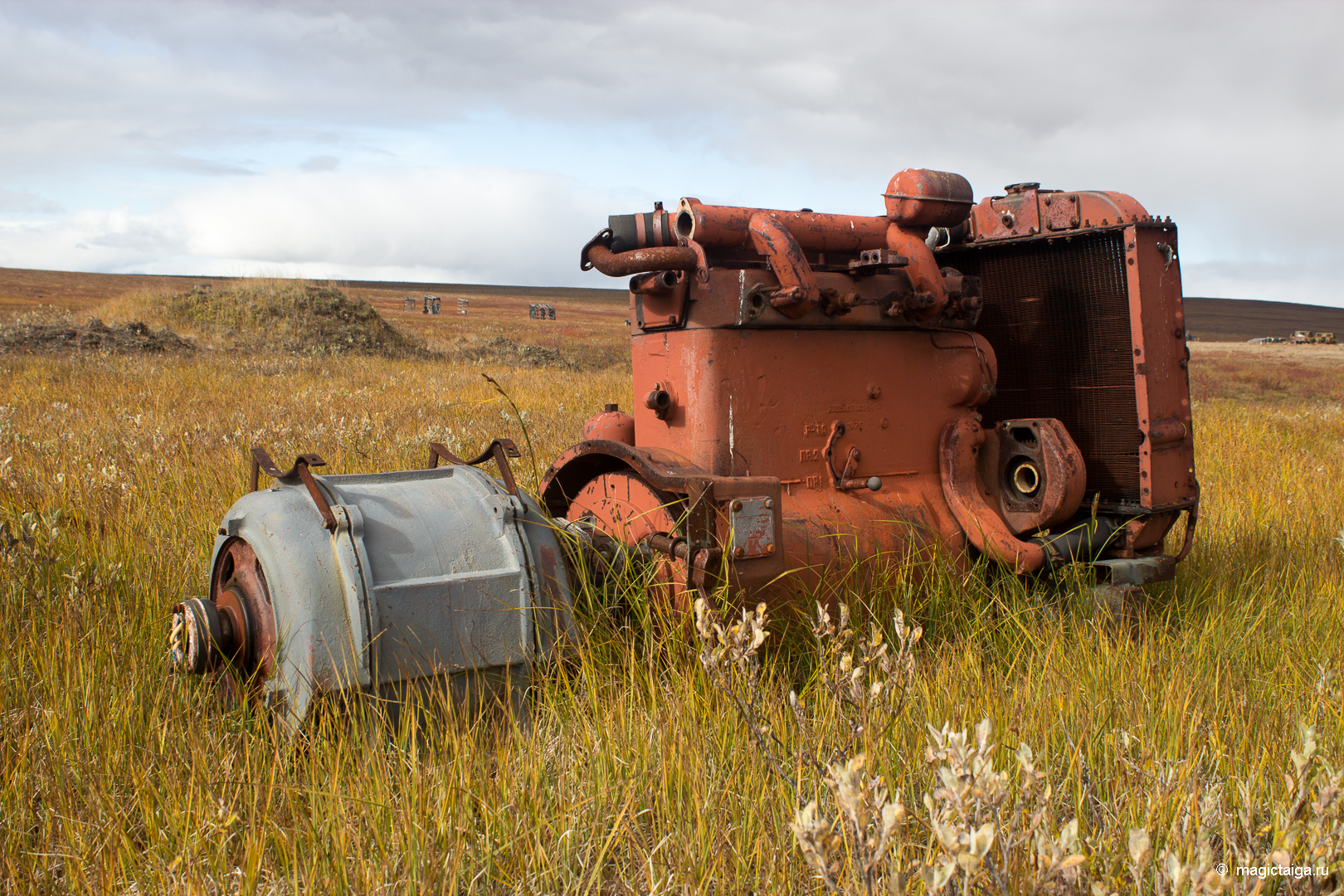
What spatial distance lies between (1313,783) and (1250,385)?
26599mm

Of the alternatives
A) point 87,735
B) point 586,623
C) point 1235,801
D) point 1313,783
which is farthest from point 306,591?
point 1313,783

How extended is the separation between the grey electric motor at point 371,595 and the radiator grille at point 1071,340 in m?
2.26

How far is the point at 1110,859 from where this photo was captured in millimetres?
1537

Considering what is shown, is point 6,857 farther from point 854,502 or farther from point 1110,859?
point 854,502

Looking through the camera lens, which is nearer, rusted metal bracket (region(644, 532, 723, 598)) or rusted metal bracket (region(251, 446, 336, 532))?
rusted metal bracket (region(251, 446, 336, 532))

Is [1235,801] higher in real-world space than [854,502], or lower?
lower

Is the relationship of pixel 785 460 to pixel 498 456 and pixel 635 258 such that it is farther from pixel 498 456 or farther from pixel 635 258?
pixel 498 456

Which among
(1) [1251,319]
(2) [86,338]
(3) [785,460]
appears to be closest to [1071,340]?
(3) [785,460]

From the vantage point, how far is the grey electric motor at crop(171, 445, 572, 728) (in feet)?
6.48

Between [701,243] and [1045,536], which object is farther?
[1045,536]

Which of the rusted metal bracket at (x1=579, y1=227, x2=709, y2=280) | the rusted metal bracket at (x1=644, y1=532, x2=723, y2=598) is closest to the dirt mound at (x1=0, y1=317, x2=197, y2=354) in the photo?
the rusted metal bracket at (x1=579, y1=227, x2=709, y2=280)

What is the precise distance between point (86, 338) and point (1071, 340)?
13610 millimetres

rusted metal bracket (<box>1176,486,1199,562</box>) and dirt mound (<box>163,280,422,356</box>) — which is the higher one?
dirt mound (<box>163,280,422,356</box>)

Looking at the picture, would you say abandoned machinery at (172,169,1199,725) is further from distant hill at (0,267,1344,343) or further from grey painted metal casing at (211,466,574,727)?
distant hill at (0,267,1344,343)
